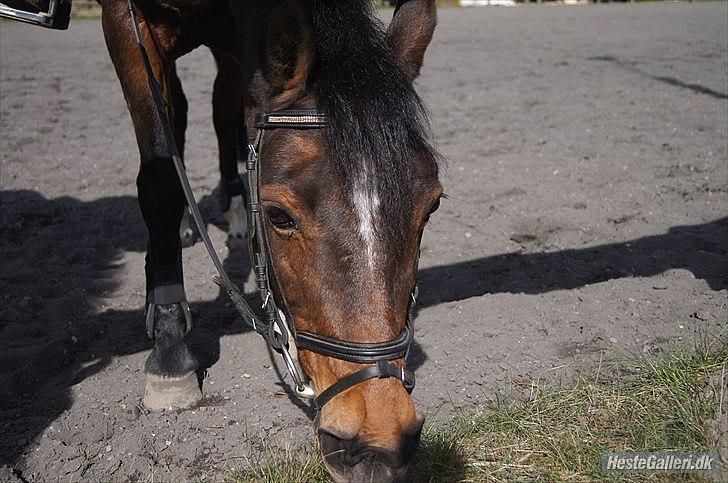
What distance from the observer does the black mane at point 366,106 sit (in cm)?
→ 193

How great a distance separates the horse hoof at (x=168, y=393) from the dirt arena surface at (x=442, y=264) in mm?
69

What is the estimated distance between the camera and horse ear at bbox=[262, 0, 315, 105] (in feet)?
6.61

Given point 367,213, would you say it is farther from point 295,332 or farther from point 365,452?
point 365,452

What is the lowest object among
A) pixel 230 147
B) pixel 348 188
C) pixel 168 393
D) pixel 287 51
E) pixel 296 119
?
pixel 168 393

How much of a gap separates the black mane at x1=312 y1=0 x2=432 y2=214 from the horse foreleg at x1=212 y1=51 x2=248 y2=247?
2.68m

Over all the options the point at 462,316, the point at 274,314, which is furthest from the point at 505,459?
the point at 462,316

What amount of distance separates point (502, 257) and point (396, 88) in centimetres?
267

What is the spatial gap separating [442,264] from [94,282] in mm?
2250

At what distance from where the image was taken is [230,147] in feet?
16.2

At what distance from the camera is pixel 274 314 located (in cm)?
220

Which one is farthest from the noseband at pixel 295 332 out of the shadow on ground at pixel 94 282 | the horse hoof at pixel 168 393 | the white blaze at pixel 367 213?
the shadow on ground at pixel 94 282

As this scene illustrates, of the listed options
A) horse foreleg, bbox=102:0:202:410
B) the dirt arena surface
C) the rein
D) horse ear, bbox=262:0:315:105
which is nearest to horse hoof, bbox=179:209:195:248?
the dirt arena surface

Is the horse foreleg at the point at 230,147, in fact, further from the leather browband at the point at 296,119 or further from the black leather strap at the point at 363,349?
the black leather strap at the point at 363,349

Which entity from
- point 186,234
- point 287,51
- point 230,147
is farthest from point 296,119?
point 186,234
